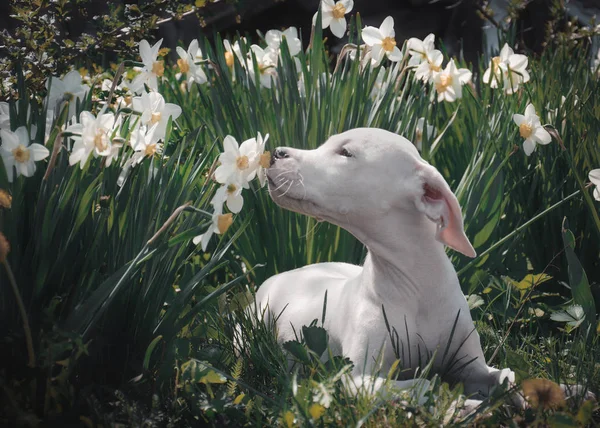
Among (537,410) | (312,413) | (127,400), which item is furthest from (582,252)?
(127,400)

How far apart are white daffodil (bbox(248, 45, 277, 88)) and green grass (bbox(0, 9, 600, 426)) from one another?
66 mm

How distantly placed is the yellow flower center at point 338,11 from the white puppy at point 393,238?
85cm

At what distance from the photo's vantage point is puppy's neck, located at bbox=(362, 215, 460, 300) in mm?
1902

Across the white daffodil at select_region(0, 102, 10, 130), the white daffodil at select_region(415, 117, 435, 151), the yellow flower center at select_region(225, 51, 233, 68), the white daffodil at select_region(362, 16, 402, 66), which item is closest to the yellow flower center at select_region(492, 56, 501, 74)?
the white daffodil at select_region(415, 117, 435, 151)

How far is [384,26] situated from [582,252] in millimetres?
1098

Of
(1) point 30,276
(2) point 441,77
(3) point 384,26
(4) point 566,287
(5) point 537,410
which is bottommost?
(4) point 566,287

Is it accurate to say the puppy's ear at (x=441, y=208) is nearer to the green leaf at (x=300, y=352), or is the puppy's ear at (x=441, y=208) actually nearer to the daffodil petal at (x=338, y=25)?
the green leaf at (x=300, y=352)

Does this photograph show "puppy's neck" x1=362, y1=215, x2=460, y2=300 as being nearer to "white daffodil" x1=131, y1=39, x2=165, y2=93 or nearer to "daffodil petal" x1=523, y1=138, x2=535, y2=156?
"daffodil petal" x1=523, y1=138, x2=535, y2=156

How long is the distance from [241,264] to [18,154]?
1.25m

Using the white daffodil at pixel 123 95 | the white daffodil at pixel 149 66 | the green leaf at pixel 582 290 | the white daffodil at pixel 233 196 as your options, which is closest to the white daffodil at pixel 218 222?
the white daffodil at pixel 233 196

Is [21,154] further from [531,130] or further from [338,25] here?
[531,130]

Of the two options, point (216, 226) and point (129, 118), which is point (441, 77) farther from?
point (216, 226)

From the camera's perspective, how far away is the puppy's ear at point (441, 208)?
1.81m

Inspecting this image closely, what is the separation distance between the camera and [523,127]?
2.44 metres
